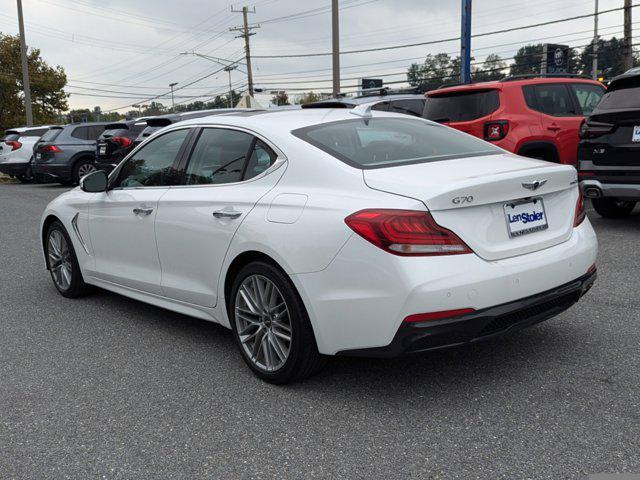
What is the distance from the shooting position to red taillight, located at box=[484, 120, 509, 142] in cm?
870

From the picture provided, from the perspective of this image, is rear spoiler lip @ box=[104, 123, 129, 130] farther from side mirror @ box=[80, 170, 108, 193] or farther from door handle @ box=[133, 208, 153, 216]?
door handle @ box=[133, 208, 153, 216]

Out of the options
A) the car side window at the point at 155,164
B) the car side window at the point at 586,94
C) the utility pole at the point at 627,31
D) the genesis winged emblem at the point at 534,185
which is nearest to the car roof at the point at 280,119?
the car side window at the point at 155,164

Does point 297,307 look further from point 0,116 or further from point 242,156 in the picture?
point 0,116

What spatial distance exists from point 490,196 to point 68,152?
1750cm

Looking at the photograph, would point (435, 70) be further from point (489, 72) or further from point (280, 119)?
point (280, 119)

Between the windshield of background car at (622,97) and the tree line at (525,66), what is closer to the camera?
the windshield of background car at (622,97)

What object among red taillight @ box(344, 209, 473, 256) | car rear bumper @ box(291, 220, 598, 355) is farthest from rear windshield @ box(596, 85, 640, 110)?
red taillight @ box(344, 209, 473, 256)

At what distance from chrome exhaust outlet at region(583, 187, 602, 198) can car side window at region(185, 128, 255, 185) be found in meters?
5.04

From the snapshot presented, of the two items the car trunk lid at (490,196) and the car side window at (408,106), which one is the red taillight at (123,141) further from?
the car trunk lid at (490,196)

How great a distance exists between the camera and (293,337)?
3.48 metres

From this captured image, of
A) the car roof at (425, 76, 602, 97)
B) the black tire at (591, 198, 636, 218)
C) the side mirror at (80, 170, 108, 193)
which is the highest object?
the car roof at (425, 76, 602, 97)

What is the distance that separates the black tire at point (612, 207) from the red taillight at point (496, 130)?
1.55 m

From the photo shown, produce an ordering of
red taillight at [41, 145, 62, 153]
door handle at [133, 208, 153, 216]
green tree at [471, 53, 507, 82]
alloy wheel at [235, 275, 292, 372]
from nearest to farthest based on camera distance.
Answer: alloy wheel at [235, 275, 292, 372], door handle at [133, 208, 153, 216], red taillight at [41, 145, 62, 153], green tree at [471, 53, 507, 82]

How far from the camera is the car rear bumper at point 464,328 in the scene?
3.06m
